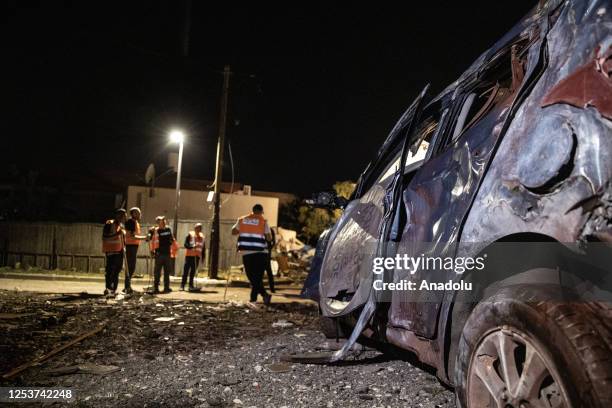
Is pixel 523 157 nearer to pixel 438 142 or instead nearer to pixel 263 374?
pixel 438 142

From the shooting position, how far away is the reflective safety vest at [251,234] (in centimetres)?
756

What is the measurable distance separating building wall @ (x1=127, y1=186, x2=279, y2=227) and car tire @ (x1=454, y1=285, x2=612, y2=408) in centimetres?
1704

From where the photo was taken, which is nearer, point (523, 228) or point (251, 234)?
point (523, 228)

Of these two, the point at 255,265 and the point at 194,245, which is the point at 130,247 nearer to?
the point at 194,245

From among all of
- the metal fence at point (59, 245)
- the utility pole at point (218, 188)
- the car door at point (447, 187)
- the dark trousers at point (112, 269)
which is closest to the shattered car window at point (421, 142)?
the car door at point (447, 187)

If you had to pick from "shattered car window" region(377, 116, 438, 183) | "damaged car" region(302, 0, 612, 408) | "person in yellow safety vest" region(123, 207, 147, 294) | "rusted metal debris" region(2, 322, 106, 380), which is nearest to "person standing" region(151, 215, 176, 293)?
"person in yellow safety vest" region(123, 207, 147, 294)

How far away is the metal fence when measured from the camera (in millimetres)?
16312

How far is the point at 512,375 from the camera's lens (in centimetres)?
177

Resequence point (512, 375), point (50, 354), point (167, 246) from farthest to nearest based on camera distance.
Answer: point (167, 246) < point (50, 354) < point (512, 375)

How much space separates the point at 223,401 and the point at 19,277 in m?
12.5

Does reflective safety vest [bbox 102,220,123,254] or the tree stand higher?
the tree

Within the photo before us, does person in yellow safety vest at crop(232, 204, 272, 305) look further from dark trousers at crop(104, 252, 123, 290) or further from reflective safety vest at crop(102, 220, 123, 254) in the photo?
dark trousers at crop(104, 252, 123, 290)

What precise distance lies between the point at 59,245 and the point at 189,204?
5.56 meters

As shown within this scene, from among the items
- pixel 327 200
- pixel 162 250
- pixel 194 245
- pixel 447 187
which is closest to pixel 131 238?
pixel 162 250
